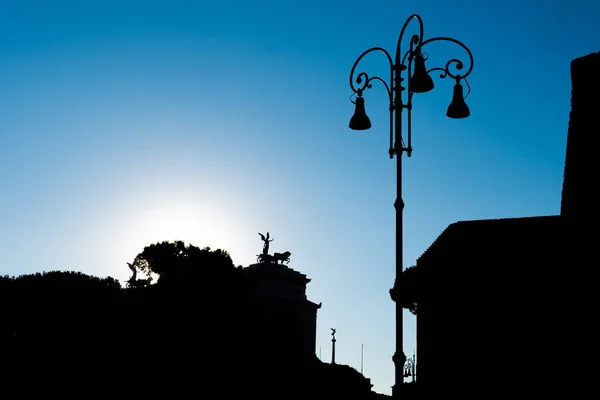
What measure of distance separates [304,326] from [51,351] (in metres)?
31.1

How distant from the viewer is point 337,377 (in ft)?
180

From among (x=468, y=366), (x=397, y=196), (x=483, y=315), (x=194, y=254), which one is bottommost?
(x=468, y=366)

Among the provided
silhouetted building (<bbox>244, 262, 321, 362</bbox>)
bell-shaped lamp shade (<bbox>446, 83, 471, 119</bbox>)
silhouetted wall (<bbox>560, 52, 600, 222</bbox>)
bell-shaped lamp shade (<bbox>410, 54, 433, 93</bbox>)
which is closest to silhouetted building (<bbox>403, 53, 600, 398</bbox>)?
silhouetted wall (<bbox>560, 52, 600, 222</bbox>)

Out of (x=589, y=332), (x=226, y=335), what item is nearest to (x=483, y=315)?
(x=589, y=332)

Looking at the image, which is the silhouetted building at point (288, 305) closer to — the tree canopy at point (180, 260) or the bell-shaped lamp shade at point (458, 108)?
the tree canopy at point (180, 260)

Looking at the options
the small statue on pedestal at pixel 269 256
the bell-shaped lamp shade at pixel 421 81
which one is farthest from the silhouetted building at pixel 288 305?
the bell-shaped lamp shade at pixel 421 81

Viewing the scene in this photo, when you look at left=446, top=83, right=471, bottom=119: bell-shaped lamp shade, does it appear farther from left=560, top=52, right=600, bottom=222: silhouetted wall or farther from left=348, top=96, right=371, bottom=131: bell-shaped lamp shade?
left=560, top=52, right=600, bottom=222: silhouetted wall

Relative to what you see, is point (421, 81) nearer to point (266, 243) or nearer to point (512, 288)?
point (512, 288)

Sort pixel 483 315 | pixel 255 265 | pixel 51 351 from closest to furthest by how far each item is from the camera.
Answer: pixel 483 315 → pixel 51 351 → pixel 255 265

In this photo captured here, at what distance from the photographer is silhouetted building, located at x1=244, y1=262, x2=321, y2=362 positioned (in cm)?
6431

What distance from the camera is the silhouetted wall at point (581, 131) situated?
29.6ft

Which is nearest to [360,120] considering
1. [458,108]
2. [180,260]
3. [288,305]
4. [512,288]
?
[458,108]

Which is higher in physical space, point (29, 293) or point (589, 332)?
point (29, 293)

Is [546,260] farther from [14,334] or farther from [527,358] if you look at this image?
[14,334]
